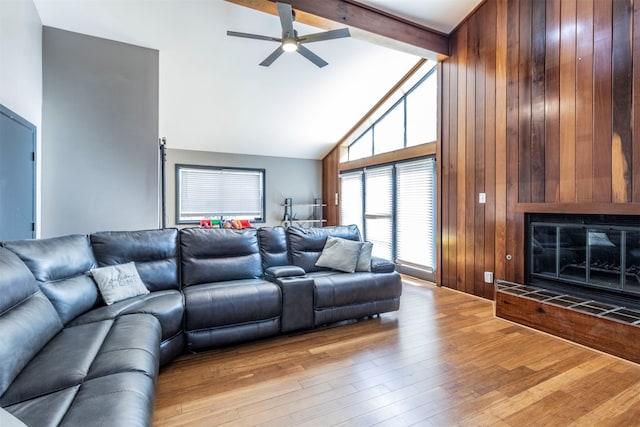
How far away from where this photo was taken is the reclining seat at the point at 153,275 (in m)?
2.20

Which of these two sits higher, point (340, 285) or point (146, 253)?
point (146, 253)

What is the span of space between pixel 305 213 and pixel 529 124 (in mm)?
5372

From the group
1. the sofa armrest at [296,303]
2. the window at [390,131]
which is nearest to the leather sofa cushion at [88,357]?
the sofa armrest at [296,303]

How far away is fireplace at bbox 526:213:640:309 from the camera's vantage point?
2.70m

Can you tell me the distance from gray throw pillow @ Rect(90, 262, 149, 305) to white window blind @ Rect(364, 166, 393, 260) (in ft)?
13.6

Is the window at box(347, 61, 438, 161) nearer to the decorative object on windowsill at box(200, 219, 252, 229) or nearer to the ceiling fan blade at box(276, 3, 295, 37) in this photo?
the ceiling fan blade at box(276, 3, 295, 37)

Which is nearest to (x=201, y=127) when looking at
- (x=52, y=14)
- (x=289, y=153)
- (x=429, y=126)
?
(x=289, y=153)

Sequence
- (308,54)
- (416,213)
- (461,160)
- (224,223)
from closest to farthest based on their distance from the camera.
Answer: (308,54) → (461,160) → (416,213) → (224,223)

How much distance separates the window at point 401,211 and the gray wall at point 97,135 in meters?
3.81

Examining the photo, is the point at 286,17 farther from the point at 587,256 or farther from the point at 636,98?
the point at 587,256

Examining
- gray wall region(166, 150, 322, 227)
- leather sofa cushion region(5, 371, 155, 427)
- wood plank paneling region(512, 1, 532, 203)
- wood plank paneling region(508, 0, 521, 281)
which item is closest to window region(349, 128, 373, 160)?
gray wall region(166, 150, 322, 227)

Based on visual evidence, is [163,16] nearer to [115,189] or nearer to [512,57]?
[115,189]

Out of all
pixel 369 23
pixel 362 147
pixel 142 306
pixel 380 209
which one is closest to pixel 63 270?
pixel 142 306

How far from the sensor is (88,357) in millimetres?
1540
